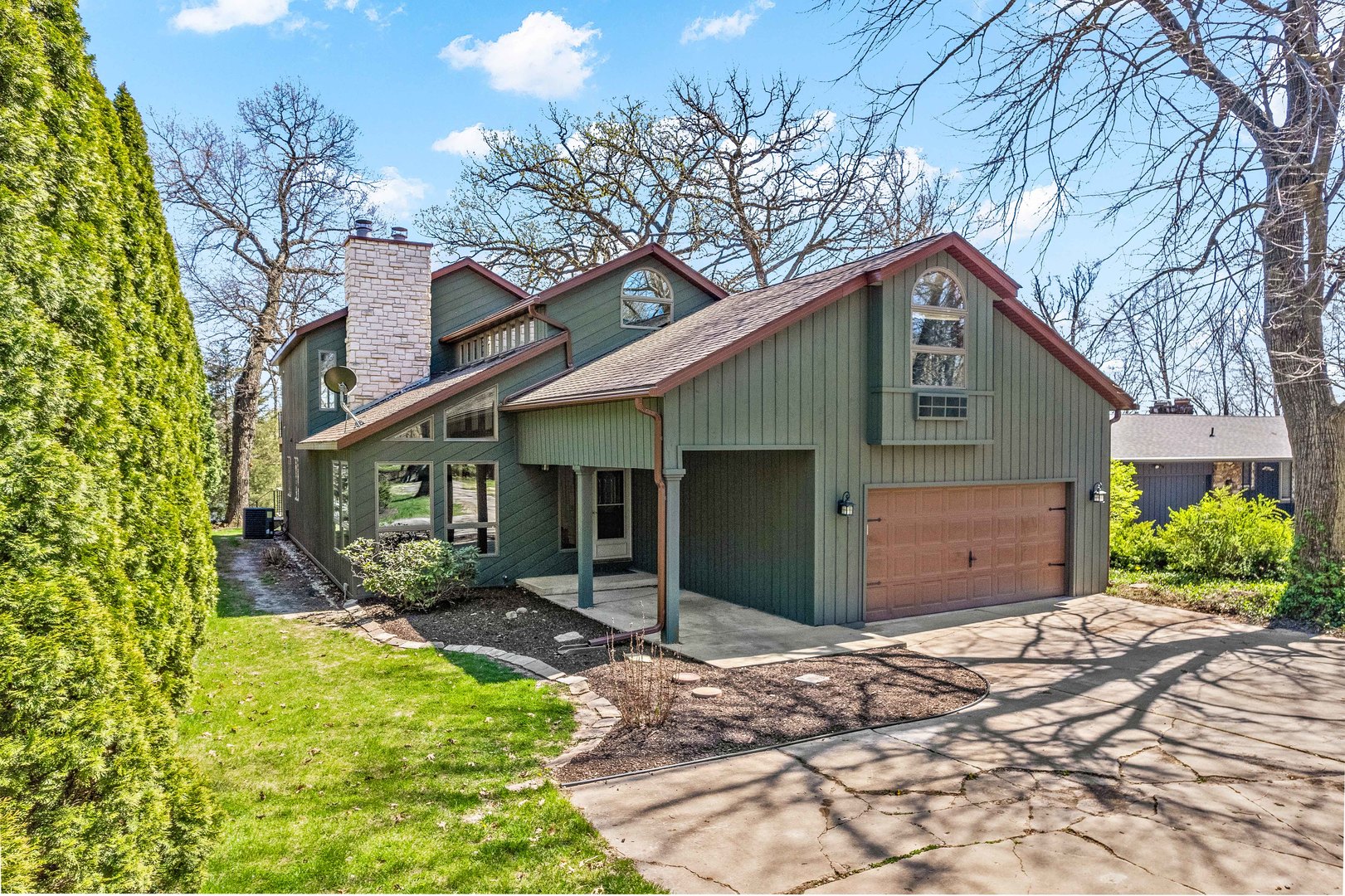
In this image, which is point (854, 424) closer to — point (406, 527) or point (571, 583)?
point (571, 583)

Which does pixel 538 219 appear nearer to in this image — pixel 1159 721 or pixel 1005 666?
pixel 1005 666

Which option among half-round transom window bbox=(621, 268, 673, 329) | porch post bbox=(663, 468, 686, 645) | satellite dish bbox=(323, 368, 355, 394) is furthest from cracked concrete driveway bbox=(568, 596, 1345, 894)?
half-round transom window bbox=(621, 268, 673, 329)

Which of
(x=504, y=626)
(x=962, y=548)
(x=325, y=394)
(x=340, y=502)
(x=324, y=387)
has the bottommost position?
(x=504, y=626)

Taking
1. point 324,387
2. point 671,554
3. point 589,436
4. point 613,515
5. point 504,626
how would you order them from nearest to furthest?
point 671,554 → point 504,626 → point 589,436 → point 613,515 → point 324,387

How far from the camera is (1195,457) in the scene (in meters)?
19.1

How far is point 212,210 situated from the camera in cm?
2181

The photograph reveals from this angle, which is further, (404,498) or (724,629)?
(404,498)

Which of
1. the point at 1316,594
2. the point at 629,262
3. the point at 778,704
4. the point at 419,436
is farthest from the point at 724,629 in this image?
the point at 1316,594

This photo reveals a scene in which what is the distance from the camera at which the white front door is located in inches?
516

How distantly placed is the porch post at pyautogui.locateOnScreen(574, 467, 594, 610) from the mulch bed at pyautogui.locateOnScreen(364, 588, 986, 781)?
0.59 meters

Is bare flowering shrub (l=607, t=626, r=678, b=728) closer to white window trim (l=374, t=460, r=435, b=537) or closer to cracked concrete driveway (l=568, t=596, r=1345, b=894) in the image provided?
cracked concrete driveway (l=568, t=596, r=1345, b=894)

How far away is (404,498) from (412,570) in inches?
63.6

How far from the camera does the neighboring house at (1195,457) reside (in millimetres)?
19297

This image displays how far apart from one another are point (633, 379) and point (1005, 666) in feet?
16.7
